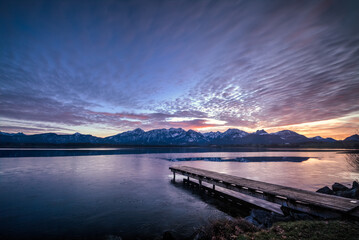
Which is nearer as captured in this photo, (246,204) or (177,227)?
(177,227)

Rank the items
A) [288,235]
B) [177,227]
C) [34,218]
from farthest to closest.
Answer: [34,218] → [177,227] → [288,235]

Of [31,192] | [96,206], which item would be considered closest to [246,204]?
[96,206]

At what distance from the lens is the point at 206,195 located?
21781 mm

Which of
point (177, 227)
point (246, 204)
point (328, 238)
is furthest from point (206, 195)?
point (328, 238)

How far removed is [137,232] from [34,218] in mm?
8957

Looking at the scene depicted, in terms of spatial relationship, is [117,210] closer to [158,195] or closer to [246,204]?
[158,195]

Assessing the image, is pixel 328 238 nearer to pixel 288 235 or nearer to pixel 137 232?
pixel 288 235

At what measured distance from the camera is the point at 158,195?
2070 centimetres

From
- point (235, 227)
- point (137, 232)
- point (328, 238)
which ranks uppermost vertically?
point (328, 238)

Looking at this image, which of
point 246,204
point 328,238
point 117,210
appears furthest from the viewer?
point 246,204

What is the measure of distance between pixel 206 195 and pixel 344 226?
14743 millimetres

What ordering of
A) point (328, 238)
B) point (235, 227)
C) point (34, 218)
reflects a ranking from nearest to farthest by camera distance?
point (328, 238), point (235, 227), point (34, 218)

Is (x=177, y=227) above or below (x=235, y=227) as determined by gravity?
below

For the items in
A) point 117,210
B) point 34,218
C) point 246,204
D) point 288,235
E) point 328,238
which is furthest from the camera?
point 246,204
